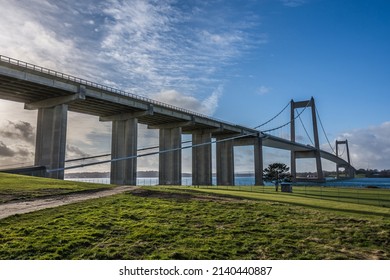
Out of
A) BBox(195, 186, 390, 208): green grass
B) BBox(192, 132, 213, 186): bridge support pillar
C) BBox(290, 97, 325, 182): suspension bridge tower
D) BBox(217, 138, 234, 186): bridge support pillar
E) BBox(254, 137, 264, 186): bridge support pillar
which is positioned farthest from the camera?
BBox(290, 97, 325, 182): suspension bridge tower

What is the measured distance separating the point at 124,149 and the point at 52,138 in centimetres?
1986

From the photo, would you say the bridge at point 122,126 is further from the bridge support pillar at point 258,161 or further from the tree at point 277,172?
the tree at point 277,172

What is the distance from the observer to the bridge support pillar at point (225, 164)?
4090 inches

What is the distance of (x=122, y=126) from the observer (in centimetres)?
7506

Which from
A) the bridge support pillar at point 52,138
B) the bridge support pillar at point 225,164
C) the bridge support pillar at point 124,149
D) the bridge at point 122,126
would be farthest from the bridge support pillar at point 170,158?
the bridge support pillar at point 52,138

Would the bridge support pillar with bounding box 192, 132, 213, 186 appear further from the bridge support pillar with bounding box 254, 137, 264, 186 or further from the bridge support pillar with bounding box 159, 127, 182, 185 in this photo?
the bridge support pillar with bounding box 254, 137, 264, 186

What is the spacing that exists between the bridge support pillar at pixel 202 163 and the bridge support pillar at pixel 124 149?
25.6 meters

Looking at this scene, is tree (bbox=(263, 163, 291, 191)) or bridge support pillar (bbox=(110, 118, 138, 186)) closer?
tree (bbox=(263, 163, 291, 191))

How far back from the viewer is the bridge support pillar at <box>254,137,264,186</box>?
4080 inches

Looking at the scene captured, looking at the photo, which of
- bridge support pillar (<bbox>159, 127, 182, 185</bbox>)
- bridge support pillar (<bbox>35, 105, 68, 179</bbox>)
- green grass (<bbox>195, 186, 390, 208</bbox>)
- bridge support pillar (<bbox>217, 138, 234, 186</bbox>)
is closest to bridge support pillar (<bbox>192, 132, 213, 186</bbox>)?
bridge support pillar (<bbox>159, 127, 182, 185</bbox>)

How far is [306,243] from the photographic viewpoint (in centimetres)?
1455

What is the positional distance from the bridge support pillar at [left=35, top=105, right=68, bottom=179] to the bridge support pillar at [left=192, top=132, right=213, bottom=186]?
44.2 m

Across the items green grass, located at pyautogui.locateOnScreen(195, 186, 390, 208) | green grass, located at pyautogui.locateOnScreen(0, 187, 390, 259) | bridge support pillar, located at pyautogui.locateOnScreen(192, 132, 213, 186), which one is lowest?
green grass, located at pyautogui.locateOnScreen(0, 187, 390, 259)
